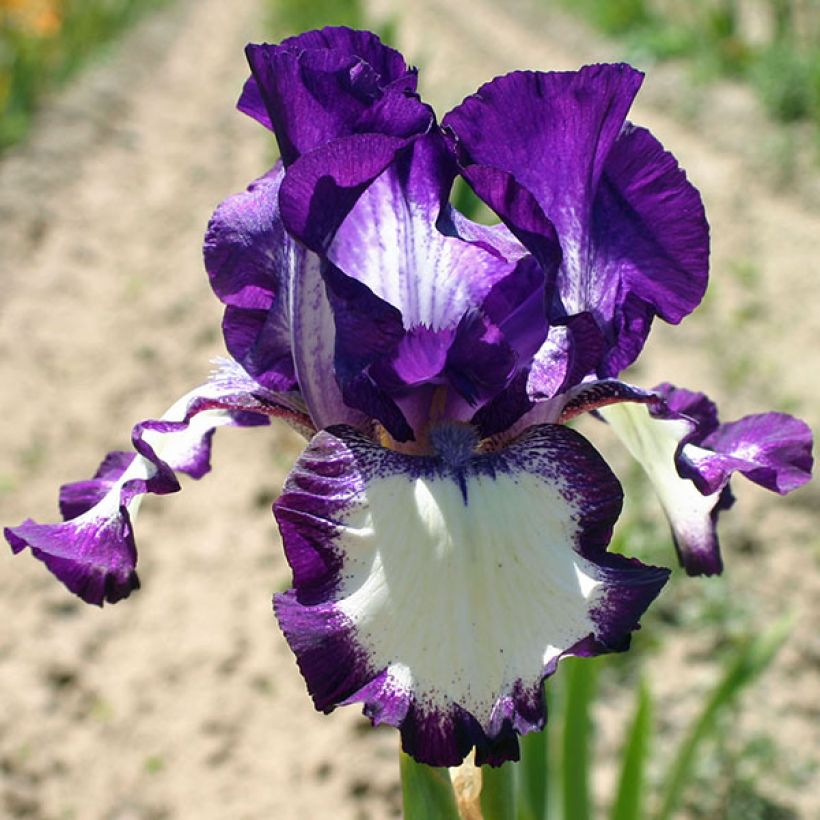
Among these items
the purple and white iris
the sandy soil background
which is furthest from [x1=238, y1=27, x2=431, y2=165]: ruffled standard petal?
the sandy soil background

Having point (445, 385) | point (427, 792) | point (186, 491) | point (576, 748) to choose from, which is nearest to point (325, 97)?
point (445, 385)

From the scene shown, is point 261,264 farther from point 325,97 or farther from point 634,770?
point 634,770

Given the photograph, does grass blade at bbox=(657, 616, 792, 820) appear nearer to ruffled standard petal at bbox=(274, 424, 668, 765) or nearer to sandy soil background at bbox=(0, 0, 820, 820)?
sandy soil background at bbox=(0, 0, 820, 820)

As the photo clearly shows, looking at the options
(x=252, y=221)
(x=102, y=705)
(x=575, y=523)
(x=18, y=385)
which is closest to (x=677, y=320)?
Answer: (x=575, y=523)

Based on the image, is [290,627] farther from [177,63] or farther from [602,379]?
[177,63]

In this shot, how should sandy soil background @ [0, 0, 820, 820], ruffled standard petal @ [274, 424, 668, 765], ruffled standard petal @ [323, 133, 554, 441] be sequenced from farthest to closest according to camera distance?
sandy soil background @ [0, 0, 820, 820], ruffled standard petal @ [323, 133, 554, 441], ruffled standard petal @ [274, 424, 668, 765]

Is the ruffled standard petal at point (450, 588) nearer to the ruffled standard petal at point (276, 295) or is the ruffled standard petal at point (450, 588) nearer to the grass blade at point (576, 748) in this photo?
the ruffled standard petal at point (276, 295)
